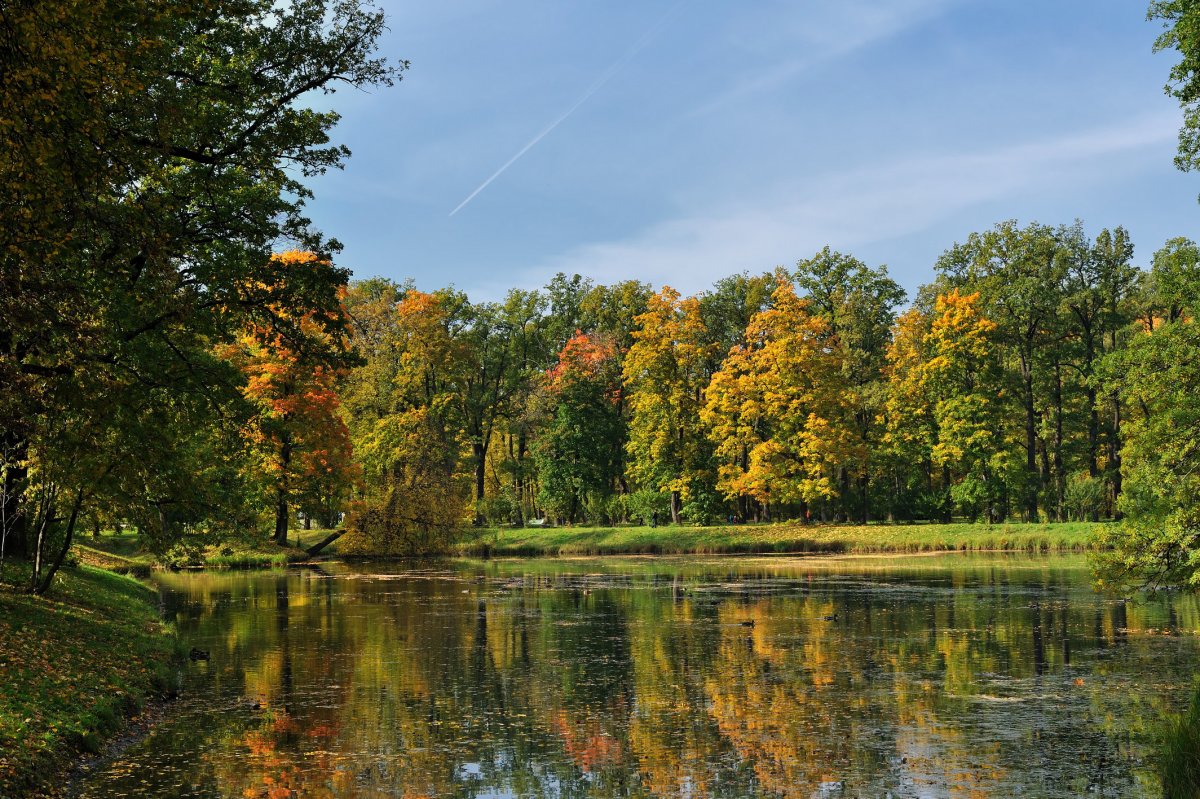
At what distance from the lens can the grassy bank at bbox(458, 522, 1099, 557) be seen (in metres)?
49.4

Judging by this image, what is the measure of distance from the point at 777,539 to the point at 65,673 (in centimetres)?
4569

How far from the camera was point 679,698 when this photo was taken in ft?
50.1

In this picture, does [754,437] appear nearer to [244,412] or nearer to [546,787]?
[244,412]

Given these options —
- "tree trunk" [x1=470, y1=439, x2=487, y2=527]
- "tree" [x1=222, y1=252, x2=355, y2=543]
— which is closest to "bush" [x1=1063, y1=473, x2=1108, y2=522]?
"tree trunk" [x1=470, y1=439, x2=487, y2=527]

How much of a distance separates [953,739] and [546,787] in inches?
202

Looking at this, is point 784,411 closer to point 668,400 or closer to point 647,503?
point 668,400

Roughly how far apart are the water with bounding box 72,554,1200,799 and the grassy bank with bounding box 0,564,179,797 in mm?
660

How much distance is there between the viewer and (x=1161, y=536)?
1762 cm

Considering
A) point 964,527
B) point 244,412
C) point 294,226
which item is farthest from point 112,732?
point 964,527

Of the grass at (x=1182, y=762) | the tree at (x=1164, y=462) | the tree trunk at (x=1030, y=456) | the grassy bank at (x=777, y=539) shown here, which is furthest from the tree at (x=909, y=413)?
the grass at (x=1182, y=762)

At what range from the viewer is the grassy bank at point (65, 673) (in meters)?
10.9

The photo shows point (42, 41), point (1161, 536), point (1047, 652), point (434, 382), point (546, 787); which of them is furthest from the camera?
point (434, 382)

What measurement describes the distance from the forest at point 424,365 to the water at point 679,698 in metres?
3.30

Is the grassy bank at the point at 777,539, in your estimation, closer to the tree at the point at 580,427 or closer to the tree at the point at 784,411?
the tree at the point at 784,411
